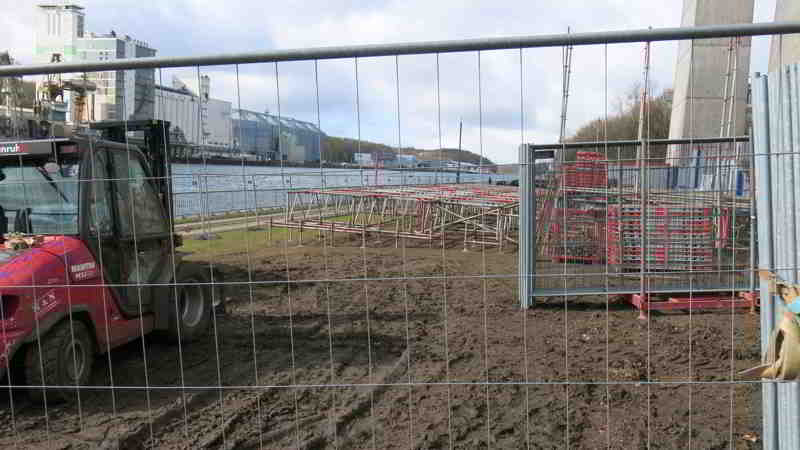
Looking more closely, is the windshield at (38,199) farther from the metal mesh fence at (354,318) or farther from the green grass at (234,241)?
the green grass at (234,241)

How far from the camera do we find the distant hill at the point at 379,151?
10.2 feet

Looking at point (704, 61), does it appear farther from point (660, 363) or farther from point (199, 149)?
point (199, 149)

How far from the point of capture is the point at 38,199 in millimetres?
4797

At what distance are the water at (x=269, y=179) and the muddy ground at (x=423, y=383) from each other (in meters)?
0.48

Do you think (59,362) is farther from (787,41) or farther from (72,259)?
(787,41)

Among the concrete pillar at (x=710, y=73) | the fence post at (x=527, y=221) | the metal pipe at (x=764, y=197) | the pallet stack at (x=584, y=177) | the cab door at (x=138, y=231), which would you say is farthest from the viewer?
the concrete pillar at (x=710, y=73)

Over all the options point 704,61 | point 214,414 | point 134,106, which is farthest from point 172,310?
point 704,61

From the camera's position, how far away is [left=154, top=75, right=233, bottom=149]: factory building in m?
3.19

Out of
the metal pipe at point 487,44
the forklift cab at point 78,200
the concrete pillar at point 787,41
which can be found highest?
the concrete pillar at point 787,41

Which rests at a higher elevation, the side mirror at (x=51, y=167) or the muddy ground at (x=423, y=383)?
the side mirror at (x=51, y=167)

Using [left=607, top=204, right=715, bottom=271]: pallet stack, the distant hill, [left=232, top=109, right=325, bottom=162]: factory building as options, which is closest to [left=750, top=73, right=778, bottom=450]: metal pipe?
the distant hill

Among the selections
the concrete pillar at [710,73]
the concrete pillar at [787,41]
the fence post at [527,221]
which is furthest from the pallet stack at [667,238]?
the concrete pillar at [710,73]

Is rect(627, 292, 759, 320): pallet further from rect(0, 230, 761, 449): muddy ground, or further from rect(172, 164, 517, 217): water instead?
rect(172, 164, 517, 217): water

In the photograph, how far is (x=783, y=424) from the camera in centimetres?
293
